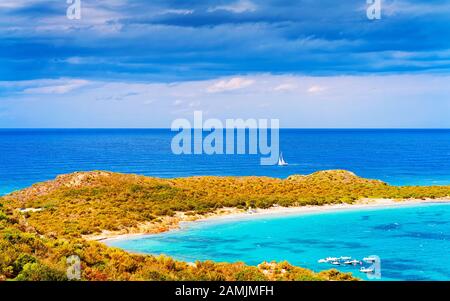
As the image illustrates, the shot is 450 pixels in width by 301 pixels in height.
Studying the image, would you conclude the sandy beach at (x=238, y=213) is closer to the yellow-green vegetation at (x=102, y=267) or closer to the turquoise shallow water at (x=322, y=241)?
the turquoise shallow water at (x=322, y=241)

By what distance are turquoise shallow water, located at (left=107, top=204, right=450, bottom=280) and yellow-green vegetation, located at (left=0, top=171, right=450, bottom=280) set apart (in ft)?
16.0

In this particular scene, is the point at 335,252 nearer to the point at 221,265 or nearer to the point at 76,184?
the point at 221,265

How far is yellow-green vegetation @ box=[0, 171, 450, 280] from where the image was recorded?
71.1ft

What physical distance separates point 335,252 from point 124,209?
70.2ft

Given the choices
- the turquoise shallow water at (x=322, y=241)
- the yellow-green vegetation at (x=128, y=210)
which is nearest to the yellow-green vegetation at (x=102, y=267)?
the yellow-green vegetation at (x=128, y=210)

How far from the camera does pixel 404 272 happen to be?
2800cm

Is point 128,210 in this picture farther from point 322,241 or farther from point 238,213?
point 322,241

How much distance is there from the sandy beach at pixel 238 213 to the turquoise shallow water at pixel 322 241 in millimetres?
1400

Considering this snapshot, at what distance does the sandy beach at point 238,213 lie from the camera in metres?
38.7

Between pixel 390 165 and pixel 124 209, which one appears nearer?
pixel 124 209

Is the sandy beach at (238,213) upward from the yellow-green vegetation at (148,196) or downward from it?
downward
